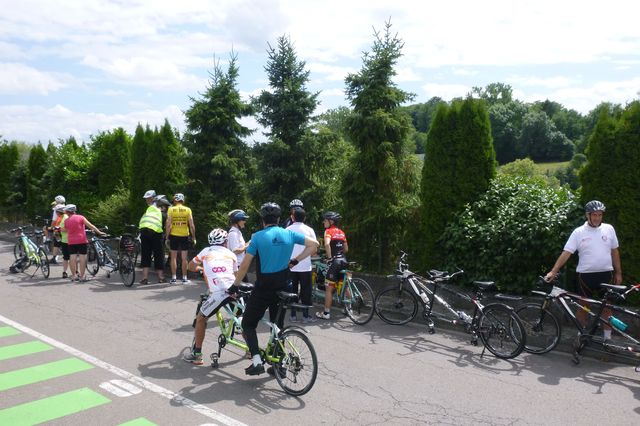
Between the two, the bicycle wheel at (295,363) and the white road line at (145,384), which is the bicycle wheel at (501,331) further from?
the white road line at (145,384)

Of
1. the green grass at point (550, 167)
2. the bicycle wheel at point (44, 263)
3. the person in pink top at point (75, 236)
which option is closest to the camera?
the person in pink top at point (75, 236)

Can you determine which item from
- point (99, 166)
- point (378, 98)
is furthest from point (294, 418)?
point (99, 166)

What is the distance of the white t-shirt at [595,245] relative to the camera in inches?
284

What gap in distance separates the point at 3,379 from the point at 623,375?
298 inches

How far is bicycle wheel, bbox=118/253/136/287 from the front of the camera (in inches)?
470

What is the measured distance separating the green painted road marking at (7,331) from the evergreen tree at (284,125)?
5.90 meters

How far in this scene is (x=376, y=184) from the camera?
11164 mm

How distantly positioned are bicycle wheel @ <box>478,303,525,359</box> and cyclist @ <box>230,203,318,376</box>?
307 cm

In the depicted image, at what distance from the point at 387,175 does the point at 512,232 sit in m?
3.08

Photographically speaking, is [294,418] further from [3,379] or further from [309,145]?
[309,145]

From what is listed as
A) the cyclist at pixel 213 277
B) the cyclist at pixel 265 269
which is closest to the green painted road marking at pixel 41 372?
the cyclist at pixel 213 277

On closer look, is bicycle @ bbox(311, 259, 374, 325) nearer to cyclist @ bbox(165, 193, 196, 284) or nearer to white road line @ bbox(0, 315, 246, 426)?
white road line @ bbox(0, 315, 246, 426)

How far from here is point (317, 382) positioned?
6176 millimetres

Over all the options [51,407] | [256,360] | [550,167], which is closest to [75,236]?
[51,407]
